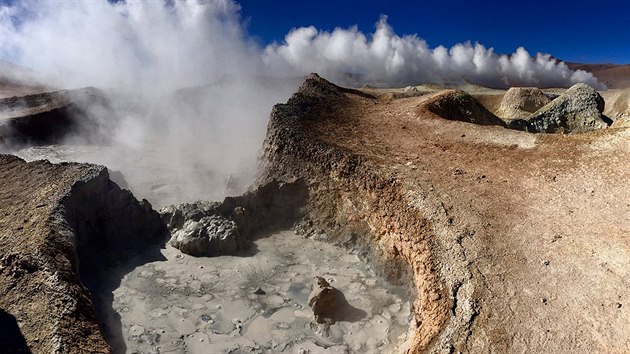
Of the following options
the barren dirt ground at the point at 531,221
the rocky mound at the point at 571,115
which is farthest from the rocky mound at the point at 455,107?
the rocky mound at the point at 571,115

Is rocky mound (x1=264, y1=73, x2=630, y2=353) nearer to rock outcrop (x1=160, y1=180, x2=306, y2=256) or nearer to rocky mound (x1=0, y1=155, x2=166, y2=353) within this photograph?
rock outcrop (x1=160, y1=180, x2=306, y2=256)

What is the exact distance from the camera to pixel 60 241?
7625 mm

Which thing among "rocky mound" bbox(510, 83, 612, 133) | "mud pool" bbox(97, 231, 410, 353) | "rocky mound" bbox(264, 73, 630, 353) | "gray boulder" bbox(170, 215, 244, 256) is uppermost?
"rocky mound" bbox(510, 83, 612, 133)

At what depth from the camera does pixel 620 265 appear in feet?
19.4

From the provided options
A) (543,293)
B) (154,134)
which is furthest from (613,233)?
(154,134)

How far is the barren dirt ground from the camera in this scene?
531 cm

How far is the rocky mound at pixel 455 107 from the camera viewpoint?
13488 millimetres

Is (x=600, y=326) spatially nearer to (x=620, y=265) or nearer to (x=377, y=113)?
(x=620, y=265)

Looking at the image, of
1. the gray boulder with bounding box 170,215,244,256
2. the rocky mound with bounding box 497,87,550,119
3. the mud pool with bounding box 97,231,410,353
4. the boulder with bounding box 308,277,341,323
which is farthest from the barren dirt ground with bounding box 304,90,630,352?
the rocky mound with bounding box 497,87,550,119

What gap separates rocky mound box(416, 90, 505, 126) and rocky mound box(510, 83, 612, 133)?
2.67m

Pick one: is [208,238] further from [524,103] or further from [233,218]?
[524,103]

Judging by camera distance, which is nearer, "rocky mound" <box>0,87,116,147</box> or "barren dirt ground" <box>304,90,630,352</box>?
"barren dirt ground" <box>304,90,630,352</box>

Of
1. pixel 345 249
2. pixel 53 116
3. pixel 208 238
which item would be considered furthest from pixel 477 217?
pixel 53 116

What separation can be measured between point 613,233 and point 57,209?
9424 millimetres
